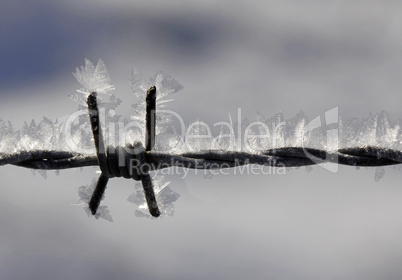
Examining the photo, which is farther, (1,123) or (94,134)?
(1,123)

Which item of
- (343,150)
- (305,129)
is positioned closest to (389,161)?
(343,150)

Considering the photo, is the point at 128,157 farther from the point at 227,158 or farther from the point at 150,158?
the point at 227,158

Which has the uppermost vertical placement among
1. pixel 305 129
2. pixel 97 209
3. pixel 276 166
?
pixel 305 129

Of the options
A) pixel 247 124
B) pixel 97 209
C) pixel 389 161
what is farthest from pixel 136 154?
pixel 389 161

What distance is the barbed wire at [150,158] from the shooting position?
1.81 meters

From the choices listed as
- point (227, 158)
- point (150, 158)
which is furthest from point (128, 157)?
point (227, 158)

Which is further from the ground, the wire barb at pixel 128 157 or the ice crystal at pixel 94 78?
the ice crystal at pixel 94 78

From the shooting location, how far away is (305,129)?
76.2 inches

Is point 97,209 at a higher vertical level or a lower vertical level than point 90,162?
lower

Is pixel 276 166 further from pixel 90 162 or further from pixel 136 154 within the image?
pixel 90 162

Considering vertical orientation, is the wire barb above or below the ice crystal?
below

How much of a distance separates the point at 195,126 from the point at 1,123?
69 cm

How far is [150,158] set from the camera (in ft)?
6.02

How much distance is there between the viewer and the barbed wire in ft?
5.94
